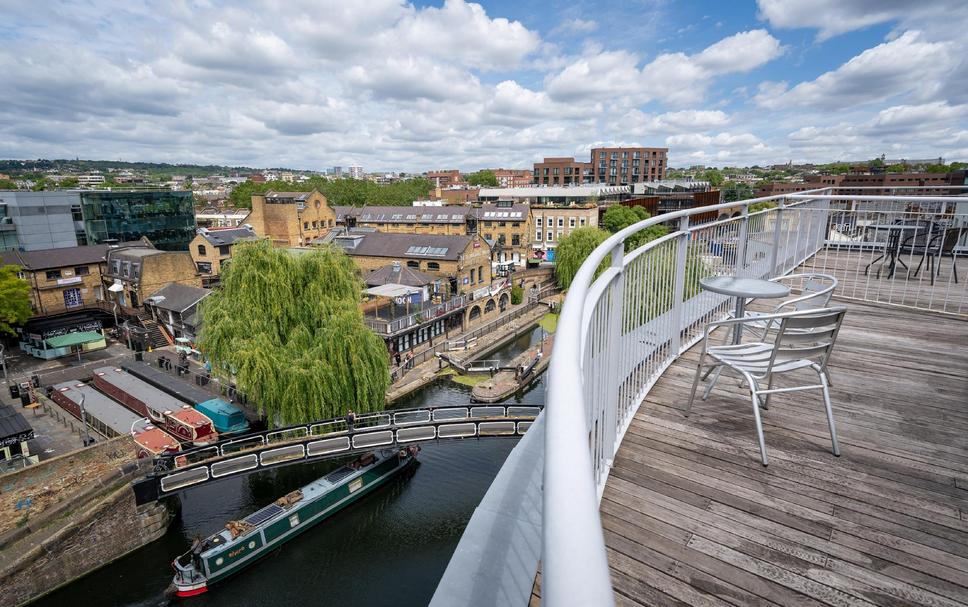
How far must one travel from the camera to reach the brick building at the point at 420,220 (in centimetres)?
5128

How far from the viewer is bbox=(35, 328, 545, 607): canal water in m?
14.2

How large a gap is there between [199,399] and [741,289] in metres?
23.0

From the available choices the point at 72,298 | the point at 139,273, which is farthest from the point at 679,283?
the point at 72,298

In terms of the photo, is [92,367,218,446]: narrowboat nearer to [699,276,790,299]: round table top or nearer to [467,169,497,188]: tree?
[699,276,790,299]: round table top

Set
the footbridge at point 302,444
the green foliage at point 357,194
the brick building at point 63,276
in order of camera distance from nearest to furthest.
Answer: the footbridge at point 302,444 < the brick building at point 63,276 < the green foliage at point 357,194

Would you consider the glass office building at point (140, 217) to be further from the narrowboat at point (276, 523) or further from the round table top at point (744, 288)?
the round table top at point (744, 288)

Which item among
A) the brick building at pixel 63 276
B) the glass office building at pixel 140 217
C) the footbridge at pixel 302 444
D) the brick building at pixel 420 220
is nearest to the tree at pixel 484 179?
the brick building at pixel 420 220

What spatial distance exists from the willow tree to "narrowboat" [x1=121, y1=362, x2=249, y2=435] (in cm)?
325

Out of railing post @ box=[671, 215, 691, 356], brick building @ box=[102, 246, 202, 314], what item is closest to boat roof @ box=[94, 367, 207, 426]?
brick building @ box=[102, 246, 202, 314]

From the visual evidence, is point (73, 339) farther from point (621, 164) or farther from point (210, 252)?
point (621, 164)

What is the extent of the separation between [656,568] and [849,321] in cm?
517

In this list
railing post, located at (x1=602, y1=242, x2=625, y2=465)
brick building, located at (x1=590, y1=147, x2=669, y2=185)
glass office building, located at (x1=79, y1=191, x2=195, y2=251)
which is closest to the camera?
railing post, located at (x1=602, y1=242, x2=625, y2=465)

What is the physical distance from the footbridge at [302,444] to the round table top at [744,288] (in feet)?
44.5

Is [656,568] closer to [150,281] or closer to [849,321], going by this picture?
[849,321]
